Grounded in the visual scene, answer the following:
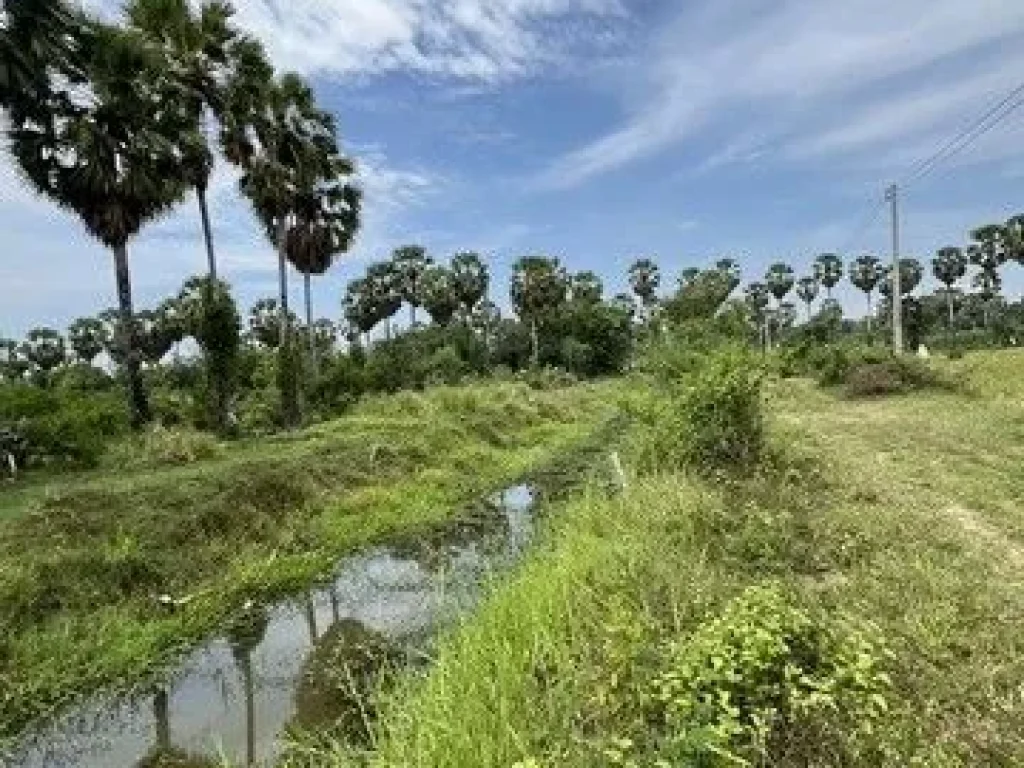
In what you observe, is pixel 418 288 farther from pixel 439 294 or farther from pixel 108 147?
pixel 108 147

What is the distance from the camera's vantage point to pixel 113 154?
948 inches

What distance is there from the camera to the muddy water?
776 cm

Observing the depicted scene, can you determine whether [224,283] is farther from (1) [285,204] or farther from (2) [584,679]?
(2) [584,679]

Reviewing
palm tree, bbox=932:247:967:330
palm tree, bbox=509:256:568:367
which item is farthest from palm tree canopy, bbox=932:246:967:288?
palm tree, bbox=509:256:568:367

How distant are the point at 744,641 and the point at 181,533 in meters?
9.73

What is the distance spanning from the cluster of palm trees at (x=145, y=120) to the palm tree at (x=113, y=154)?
2 centimetres

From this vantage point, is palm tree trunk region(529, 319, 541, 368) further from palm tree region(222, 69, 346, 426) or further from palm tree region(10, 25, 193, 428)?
palm tree region(10, 25, 193, 428)

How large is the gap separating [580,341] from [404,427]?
154 feet

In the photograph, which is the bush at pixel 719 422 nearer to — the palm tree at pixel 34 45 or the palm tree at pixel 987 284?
the palm tree at pixel 34 45

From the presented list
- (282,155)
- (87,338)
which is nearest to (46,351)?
(87,338)

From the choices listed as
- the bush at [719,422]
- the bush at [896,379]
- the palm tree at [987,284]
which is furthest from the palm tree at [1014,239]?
the bush at [719,422]

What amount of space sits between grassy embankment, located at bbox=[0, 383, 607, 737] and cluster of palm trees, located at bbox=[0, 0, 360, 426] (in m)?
6.47

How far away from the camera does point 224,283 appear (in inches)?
1174

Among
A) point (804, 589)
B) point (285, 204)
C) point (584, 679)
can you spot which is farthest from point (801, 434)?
point (285, 204)
